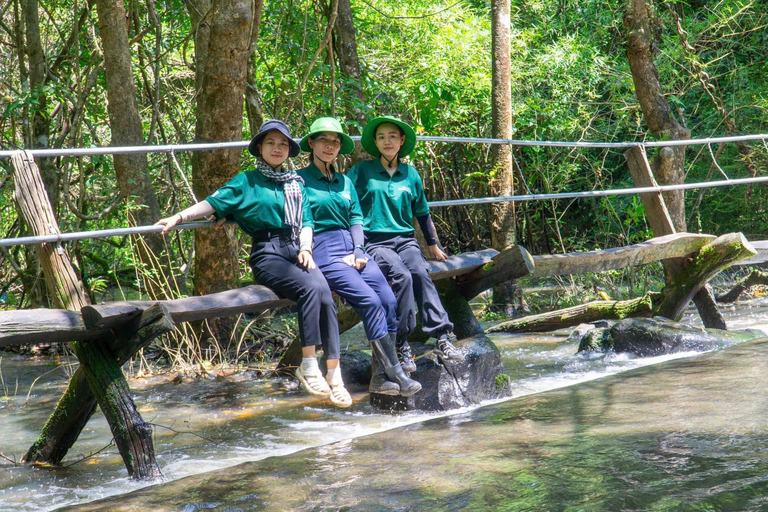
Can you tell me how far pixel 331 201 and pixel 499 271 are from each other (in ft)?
4.35

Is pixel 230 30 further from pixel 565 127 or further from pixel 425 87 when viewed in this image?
pixel 565 127

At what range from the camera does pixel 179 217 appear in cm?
374

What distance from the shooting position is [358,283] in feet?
13.6

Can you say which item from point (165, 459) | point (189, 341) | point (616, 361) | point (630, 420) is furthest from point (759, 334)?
point (165, 459)

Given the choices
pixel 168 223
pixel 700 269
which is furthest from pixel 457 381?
pixel 700 269

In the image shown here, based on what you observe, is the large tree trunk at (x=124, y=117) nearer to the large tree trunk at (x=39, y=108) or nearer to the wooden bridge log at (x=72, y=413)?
the large tree trunk at (x=39, y=108)

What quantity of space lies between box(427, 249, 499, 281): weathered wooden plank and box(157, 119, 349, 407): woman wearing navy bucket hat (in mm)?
940

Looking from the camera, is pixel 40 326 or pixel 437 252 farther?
pixel 437 252

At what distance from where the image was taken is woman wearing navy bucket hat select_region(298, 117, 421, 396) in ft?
13.6

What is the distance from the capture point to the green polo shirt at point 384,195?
15.1 ft

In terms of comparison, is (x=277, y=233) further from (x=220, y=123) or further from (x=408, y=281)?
(x=220, y=123)

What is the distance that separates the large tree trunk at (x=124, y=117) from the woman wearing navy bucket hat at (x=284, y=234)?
7.61 feet

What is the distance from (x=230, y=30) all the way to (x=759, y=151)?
26.4ft

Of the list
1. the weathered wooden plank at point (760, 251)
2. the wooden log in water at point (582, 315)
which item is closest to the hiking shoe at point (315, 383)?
the wooden log in water at point (582, 315)
